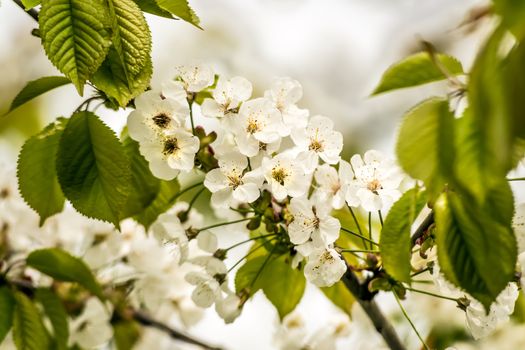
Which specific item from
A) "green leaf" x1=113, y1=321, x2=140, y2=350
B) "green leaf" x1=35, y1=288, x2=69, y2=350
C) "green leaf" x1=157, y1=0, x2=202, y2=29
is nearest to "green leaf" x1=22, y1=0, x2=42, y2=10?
"green leaf" x1=157, y1=0, x2=202, y2=29

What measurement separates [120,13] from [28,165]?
1.16 ft

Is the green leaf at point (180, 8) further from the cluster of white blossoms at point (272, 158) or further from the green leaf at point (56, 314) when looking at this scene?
the green leaf at point (56, 314)

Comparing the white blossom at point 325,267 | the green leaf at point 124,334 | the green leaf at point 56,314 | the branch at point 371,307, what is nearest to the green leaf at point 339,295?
the branch at point 371,307

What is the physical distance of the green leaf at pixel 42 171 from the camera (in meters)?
1.16

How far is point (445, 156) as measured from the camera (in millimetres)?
695

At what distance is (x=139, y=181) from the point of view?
3.94ft

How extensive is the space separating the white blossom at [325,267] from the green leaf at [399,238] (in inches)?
6.3

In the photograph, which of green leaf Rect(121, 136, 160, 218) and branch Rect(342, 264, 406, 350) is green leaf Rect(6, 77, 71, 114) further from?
branch Rect(342, 264, 406, 350)

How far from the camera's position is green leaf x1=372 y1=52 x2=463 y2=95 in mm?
841

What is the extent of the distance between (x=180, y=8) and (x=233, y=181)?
0.28 m

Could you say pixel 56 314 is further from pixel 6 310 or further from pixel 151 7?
pixel 151 7

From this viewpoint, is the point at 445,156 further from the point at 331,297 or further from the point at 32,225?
the point at 32,225

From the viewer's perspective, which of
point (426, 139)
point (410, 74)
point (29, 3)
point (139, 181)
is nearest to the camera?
point (426, 139)

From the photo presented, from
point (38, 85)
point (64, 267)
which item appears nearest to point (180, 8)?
point (38, 85)
